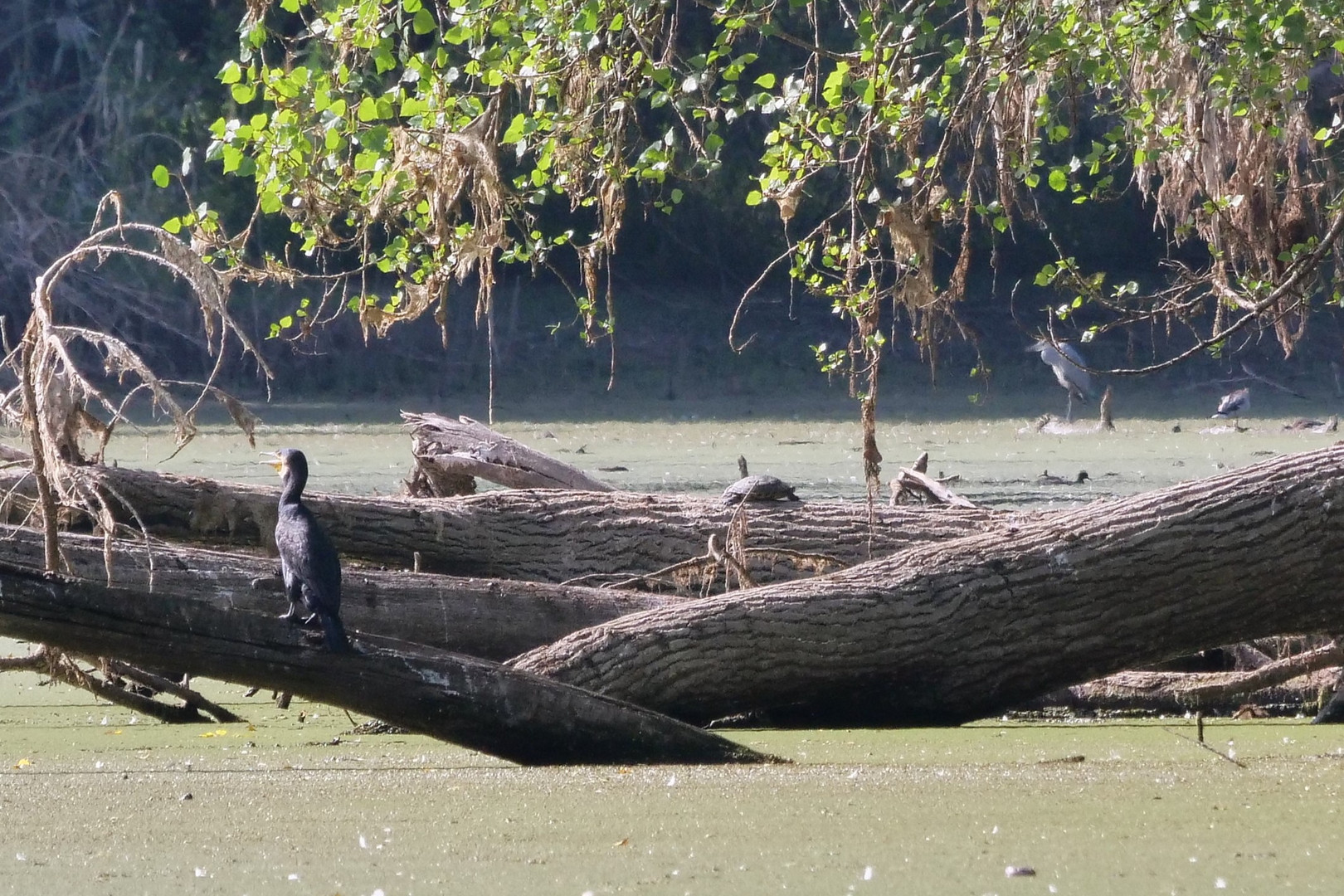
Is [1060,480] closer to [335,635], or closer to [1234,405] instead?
[1234,405]

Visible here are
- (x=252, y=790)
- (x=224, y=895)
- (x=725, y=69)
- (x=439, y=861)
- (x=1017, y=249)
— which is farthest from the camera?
(x=1017, y=249)

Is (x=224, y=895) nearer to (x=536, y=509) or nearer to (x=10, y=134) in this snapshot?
(x=536, y=509)

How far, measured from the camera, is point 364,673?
4.45 metres

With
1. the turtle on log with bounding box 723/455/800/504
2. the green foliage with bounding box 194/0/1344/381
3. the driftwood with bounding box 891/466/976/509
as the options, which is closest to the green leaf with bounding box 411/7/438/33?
the green foliage with bounding box 194/0/1344/381

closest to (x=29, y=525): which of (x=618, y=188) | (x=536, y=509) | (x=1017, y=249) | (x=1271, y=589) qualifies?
(x=536, y=509)

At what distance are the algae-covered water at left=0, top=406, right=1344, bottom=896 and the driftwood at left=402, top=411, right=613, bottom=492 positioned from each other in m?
1.95

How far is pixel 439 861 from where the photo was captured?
3660 millimetres

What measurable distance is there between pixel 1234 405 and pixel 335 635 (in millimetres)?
14622

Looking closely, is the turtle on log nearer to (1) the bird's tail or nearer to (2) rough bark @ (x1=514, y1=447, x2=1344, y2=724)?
(2) rough bark @ (x1=514, y1=447, x2=1344, y2=724)

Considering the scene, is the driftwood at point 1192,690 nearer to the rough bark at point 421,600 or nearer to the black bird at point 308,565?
the rough bark at point 421,600

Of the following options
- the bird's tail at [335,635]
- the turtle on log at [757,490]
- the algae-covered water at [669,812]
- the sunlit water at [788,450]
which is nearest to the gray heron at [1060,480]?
the sunlit water at [788,450]

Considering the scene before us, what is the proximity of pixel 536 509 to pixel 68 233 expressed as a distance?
1374 cm

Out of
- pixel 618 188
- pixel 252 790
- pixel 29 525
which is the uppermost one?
pixel 618 188

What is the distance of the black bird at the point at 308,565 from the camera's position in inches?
178
